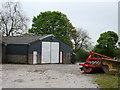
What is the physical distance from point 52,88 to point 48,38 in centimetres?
2356

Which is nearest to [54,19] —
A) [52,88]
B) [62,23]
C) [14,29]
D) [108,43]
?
[62,23]

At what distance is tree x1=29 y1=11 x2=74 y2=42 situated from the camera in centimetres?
4862

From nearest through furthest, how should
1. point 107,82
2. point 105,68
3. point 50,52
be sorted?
point 107,82 → point 105,68 → point 50,52

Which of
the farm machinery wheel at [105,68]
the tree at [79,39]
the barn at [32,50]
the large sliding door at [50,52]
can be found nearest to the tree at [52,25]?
the tree at [79,39]

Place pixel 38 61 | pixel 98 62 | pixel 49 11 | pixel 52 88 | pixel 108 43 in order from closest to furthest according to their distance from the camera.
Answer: pixel 52 88, pixel 98 62, pixel 38 61, pixel 108 43, pixel 49 11

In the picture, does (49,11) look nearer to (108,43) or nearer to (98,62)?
(108,43)

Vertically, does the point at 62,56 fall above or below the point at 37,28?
below

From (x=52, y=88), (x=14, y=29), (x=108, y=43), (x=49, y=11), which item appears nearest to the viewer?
(x=52, y=88)

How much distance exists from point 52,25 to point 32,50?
723 inches

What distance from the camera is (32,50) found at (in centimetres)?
3150

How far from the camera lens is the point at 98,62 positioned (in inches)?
708

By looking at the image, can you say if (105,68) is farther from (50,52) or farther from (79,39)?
Answer: (79,39)

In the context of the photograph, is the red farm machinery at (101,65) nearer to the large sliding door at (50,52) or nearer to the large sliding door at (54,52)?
the large sliding door at (50,52)

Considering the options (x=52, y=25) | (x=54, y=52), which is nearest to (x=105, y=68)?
(x=54, y=52)
